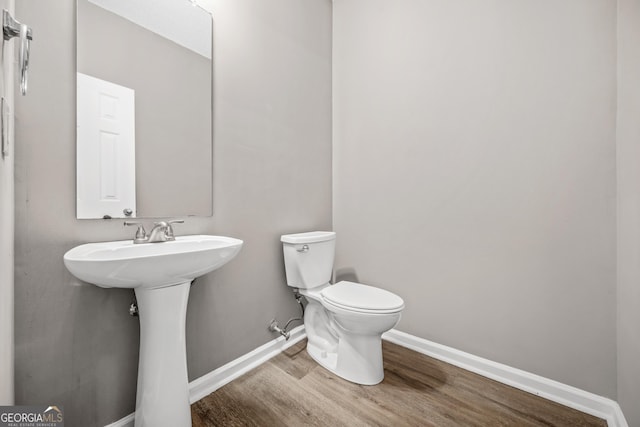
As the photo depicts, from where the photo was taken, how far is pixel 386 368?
59.7 inches

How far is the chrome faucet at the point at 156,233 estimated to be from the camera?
1.06 metres

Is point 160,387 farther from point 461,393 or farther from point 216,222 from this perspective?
point 461,393

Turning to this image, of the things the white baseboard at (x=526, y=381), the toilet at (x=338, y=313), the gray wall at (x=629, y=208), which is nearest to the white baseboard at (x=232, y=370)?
the toilet at (x=338, y=313)

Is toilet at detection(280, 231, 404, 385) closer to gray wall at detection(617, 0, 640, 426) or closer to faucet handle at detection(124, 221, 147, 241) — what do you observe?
faucet handle at detection(124, 221, 147, 241)

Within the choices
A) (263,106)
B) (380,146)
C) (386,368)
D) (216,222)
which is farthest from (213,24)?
(386,368)

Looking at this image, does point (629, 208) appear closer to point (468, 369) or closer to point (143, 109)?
point (468, 369)

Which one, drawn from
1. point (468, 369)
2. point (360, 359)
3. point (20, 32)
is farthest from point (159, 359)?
point (468, 369)

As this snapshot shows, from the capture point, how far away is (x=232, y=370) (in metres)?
1.42

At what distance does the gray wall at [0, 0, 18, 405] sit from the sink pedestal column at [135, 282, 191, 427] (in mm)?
315

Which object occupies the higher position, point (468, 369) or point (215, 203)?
point (215, 203)

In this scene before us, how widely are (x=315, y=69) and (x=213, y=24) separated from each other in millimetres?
796

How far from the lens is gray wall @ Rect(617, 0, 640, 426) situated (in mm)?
1012

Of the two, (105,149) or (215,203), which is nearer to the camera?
(105,149)

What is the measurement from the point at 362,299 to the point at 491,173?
3.23 feet
